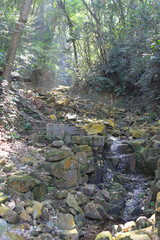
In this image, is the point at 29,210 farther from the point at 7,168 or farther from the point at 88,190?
the point at 88,190

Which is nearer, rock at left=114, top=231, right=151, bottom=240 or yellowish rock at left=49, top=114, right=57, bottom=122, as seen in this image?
rock at left=114, top=231, right=151, bottom=240

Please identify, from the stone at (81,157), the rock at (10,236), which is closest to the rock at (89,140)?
the stone at (81,157)

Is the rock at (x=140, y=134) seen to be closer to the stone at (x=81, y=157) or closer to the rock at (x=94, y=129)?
the rock at (x=94, y=129)

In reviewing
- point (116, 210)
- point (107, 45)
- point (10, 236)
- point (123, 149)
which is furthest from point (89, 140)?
point (107, 45)

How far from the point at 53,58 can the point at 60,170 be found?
1267 cm

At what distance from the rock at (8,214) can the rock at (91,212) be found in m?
1.90

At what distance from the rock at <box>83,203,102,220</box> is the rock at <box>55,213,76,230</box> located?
0.81m

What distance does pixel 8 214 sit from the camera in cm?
295

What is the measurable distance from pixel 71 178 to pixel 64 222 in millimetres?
1440

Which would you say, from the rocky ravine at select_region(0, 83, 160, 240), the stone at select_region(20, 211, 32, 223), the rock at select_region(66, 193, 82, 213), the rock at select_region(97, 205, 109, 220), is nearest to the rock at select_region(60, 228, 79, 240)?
the rocky ravine at select_region(0, 83, 160, 240)

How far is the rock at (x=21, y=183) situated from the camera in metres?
3.59

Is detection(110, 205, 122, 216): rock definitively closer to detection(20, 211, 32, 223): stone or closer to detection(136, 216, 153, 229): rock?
detection(136, 216, 153, 229): rock

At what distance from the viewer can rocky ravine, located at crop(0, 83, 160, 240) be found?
3295mm

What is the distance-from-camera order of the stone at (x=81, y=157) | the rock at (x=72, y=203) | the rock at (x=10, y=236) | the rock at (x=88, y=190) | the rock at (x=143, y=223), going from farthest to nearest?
1. the stone at (x=81, y=157)
2. the rock at (x=88, y=190)
3. the rock at (x=72, y=203)
4. the rock at (x=143, y=223)
5. the rock at (x=10, y=236)
